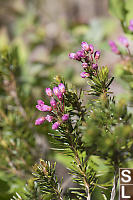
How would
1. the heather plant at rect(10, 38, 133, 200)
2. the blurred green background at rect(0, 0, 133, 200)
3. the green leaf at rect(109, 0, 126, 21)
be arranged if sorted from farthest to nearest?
the green leaf at rect(109, 0, 126, 21) < the blurred green background at rect(0, 0, 133, 200) < the heather plant at rect(10, 38, 133, 200)

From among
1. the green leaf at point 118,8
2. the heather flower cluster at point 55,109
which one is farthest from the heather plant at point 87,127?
the green leaf at point 118,8

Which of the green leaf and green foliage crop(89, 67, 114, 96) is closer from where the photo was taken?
green foliage crop(89, 67, 114, 96)

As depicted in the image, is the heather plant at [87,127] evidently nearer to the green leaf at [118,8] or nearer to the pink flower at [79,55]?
the pink flower at [79,55]

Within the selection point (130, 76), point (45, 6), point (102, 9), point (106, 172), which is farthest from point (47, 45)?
point (106, 172)

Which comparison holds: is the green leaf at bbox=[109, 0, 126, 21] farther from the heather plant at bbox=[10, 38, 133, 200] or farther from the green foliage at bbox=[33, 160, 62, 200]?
the green foliage at bbox=[33, 160, 62, 200]

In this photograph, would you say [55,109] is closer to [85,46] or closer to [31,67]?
[85,46]

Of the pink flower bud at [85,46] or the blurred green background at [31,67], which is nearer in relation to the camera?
the pink flower bud at [85,46]

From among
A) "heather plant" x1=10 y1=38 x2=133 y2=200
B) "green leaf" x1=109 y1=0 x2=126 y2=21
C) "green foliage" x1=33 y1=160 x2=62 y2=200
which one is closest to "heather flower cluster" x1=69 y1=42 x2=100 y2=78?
"heather plant" x1=10 y1=38 x2=133 y2=200

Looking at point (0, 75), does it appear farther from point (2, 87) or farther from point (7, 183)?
point (7, 183)
